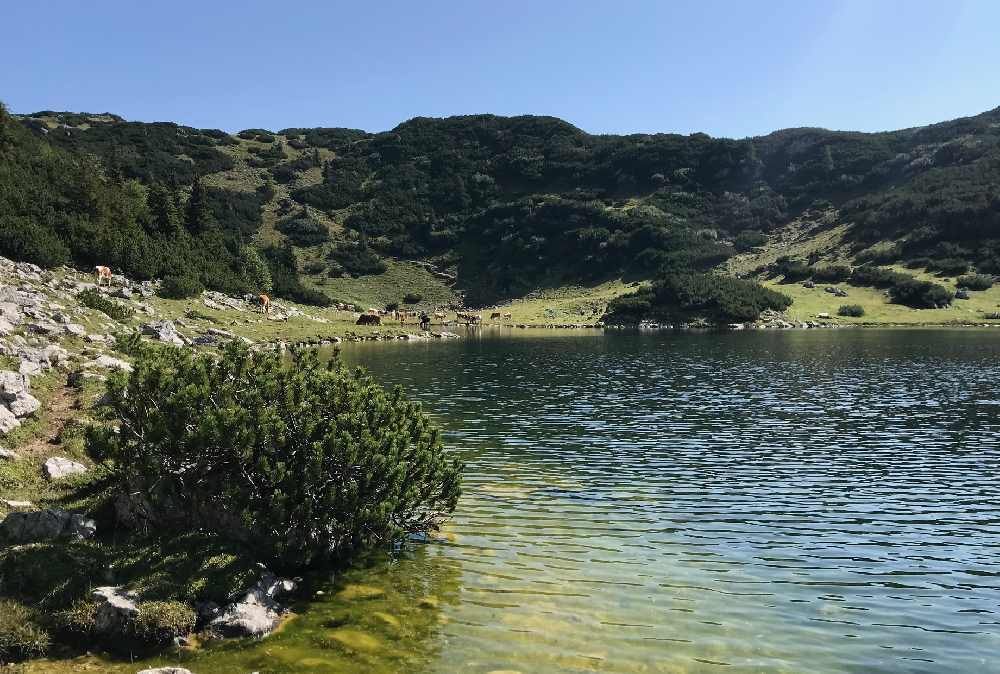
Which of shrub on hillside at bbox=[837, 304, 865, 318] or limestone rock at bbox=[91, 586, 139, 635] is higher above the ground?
shrub on hillside at bbox=[837, 304, 865, 318]

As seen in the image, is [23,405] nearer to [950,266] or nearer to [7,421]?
[7,421]

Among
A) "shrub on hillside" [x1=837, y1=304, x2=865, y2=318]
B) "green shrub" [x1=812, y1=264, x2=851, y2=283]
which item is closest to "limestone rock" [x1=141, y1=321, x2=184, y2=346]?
"shrub on hillside" [x1=837, y1=304, x2=865, y2=318]

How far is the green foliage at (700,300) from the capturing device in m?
118

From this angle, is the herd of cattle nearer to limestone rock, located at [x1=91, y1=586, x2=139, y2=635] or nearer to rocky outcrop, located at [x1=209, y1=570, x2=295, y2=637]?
rocky outcrop, located at [x1=209, y1=570, x2=295, y2=637]

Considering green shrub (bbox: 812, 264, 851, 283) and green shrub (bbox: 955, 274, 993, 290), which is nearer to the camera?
green shrub (bbox: 955, 274, 993, 290)

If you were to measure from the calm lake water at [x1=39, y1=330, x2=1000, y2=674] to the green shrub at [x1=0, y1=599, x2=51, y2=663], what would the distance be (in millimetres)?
2586

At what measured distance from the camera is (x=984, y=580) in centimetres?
1420

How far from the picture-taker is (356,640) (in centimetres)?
1159

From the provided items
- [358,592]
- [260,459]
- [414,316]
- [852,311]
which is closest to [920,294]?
[852,311]

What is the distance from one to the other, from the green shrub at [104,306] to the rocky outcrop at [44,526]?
3813 cm

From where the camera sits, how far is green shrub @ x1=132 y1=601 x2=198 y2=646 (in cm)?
1091

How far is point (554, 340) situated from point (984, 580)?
250 feet

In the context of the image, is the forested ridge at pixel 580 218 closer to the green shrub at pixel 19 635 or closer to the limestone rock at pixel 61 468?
the limestone rock at pixel 61 468

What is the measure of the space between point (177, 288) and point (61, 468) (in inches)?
2207
